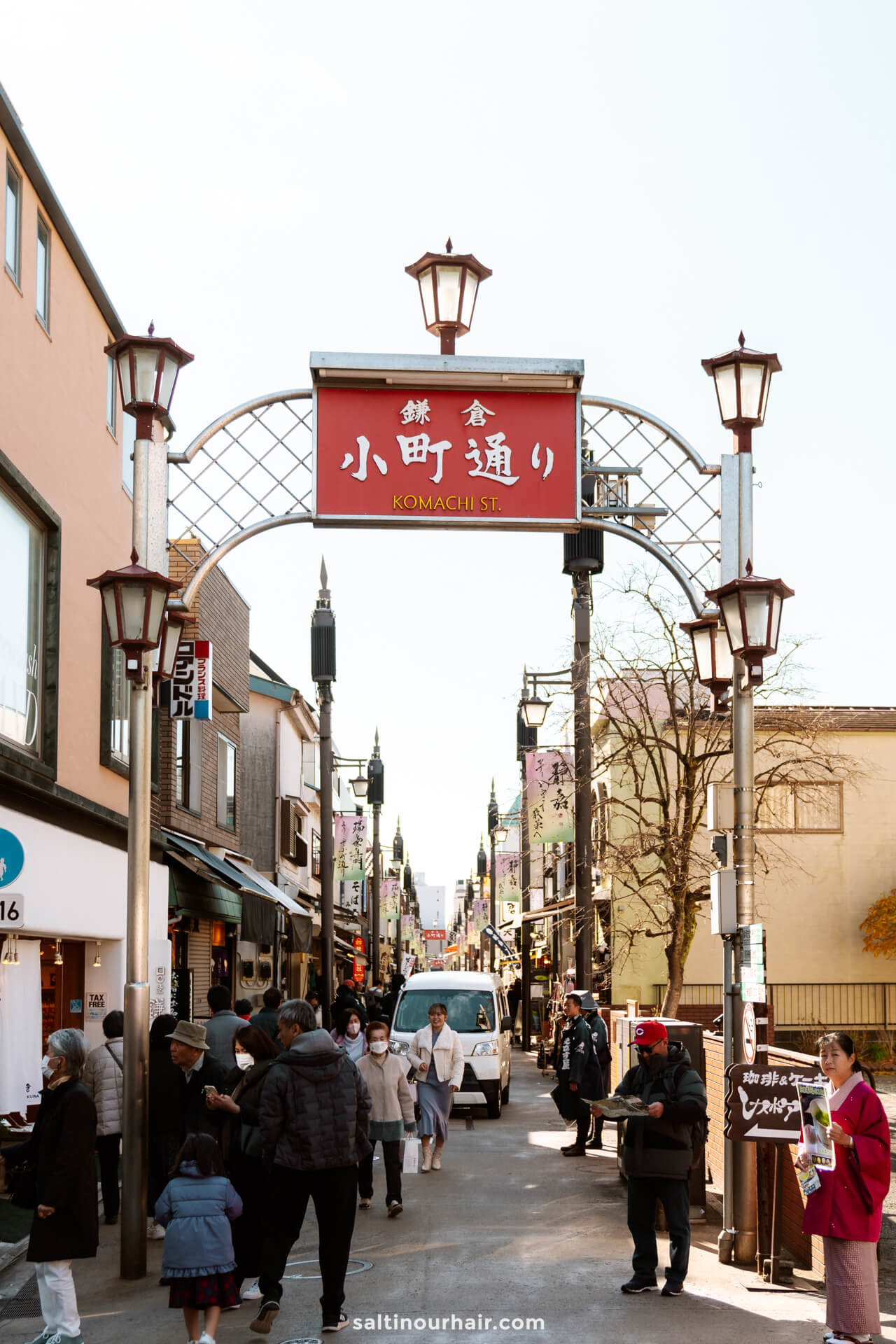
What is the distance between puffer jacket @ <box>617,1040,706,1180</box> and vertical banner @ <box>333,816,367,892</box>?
52.6 m

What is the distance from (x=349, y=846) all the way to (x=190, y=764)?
123 ft

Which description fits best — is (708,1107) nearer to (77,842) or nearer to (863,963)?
(77,842)

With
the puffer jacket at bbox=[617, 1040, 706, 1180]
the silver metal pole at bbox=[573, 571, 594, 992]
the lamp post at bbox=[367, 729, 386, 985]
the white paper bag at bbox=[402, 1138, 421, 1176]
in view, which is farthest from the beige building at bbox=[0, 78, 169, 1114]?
the lamp post at bbox=[367, 729, 386, 985]

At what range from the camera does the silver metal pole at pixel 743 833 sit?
415 inches

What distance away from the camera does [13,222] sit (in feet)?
45.4

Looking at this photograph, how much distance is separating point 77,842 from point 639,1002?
69.0ft

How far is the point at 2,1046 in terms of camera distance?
13117 mm

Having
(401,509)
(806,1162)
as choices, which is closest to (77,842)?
(401,509)

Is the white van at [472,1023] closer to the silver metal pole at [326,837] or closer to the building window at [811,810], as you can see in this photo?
the silver metal pole at [326,837]

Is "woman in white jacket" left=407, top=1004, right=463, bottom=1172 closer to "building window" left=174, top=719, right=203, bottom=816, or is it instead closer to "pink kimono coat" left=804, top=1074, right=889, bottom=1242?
"pink kimono coat" left=804, top=1074, right=889, bottom=1242

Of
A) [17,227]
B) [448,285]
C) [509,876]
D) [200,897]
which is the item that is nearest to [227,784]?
[200,897]

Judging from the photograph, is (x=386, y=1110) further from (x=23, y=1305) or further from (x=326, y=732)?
(x=326, y=732)

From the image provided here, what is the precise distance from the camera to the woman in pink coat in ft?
25.9

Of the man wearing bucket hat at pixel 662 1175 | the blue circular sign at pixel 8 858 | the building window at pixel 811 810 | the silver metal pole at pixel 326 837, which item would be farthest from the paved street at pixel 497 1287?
the building window at pixel 811 810
